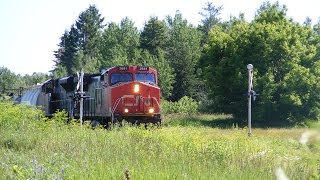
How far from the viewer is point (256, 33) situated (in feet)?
112

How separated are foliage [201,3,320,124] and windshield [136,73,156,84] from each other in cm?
1228

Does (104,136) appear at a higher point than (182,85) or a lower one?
lower

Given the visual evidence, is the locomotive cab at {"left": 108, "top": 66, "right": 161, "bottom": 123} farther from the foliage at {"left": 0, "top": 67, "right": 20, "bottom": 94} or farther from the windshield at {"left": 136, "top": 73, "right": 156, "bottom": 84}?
the foliage at {"left": 0, "top": 67, "right": 20, "bottom": 94}

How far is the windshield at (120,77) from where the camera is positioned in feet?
68.8

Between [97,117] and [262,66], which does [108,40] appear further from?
[97,117]

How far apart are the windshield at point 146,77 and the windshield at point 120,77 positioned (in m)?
0.44

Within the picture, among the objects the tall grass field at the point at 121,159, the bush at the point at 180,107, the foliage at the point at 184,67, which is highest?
the foliage at the point at 184,67

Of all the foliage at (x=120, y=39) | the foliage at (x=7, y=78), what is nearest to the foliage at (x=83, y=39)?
the foliage at (x=120, y=39)

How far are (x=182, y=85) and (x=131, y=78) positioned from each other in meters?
37.6

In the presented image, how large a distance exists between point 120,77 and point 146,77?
1394 mm

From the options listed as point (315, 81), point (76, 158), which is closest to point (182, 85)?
point (315, 81)

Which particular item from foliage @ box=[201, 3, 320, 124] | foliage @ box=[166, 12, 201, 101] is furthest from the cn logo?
foliage @ box=[166, 12, 201, 101]

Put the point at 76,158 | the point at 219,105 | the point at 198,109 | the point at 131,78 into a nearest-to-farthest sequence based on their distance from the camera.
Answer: the point at 76,158 → the point at 131,78 → the point at 219,105 → the point at 198,109

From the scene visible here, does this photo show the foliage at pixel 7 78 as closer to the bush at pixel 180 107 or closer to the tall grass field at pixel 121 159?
the bush at pixel 180 107
